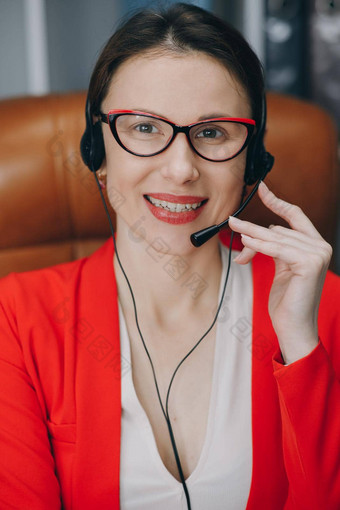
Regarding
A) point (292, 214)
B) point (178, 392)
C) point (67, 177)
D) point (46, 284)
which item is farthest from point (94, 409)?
point (67, 177)

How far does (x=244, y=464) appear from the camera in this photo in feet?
3.12

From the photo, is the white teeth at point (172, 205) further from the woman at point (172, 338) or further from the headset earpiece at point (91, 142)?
the headset earpiece at point (91, 142)

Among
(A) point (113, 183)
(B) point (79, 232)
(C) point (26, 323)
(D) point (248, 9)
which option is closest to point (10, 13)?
(D) point (248, 9)

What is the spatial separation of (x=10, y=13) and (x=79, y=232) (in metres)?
0.96

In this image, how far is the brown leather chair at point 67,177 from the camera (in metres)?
1.28

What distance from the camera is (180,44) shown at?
0.97 meters

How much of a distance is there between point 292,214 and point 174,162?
0.77 ft

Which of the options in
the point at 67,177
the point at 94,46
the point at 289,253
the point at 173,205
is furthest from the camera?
the point at 94,46

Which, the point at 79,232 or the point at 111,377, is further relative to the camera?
the point at 79,232

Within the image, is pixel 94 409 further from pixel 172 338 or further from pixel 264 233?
pixel 264 233

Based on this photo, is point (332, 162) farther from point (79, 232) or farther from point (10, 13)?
point (10, 13)

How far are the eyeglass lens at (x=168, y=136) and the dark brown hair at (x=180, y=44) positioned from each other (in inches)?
3.7

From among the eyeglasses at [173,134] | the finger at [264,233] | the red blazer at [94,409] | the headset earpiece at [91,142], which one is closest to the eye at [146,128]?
the eyeglasses at [173,134]

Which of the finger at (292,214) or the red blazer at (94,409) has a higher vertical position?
the finger at (292,214)
